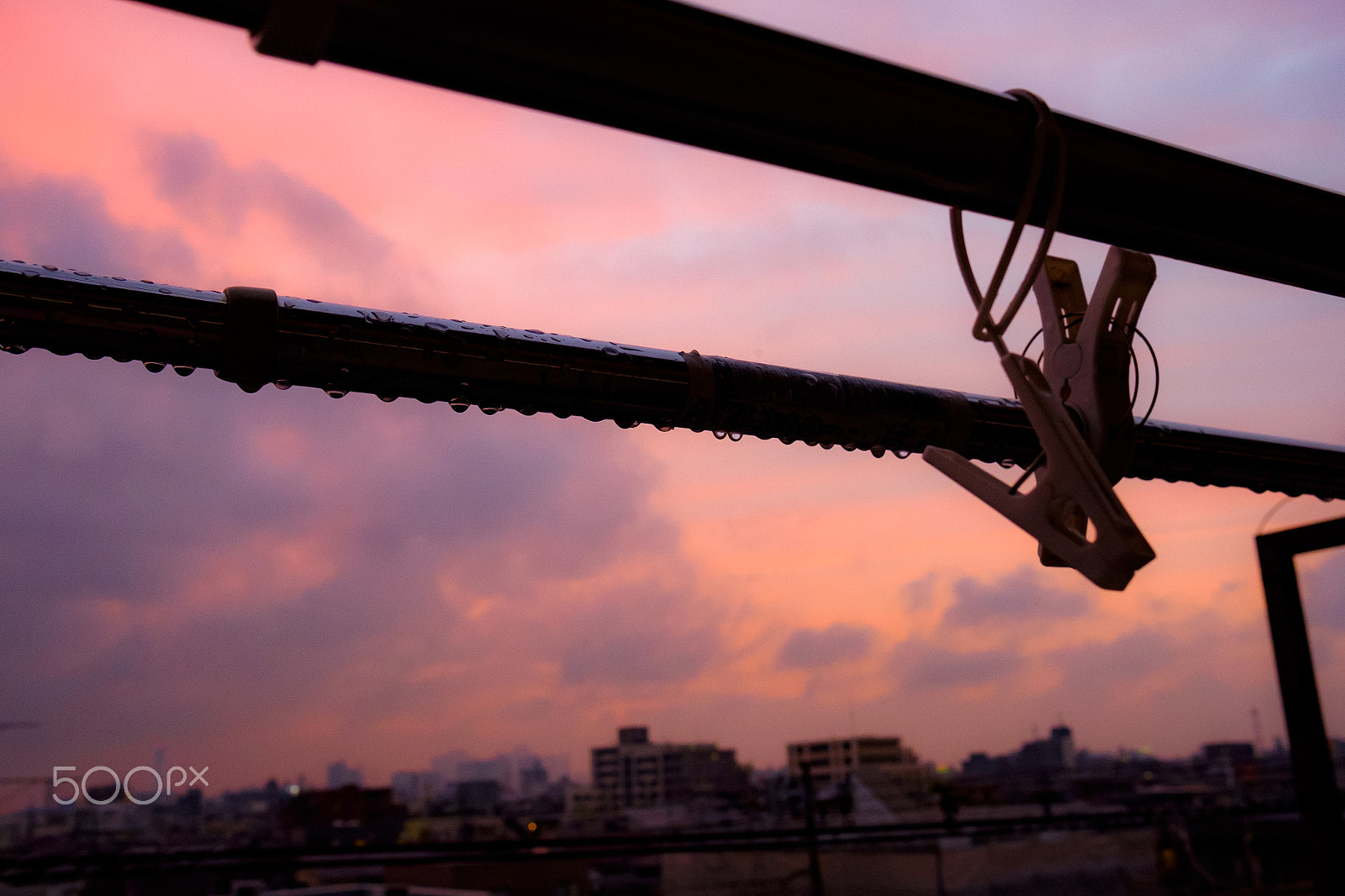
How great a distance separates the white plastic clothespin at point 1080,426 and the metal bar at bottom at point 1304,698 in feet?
3.94

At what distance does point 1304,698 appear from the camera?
5.48 ft

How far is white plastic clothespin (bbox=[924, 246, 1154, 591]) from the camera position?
54 centimetres

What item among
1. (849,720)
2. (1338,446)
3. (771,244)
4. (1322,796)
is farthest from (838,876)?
(849,720)

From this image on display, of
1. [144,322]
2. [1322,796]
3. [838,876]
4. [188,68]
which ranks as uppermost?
[188,68]

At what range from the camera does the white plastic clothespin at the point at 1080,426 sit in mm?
537

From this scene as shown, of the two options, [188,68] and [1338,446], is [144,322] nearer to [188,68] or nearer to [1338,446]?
[1338,446]

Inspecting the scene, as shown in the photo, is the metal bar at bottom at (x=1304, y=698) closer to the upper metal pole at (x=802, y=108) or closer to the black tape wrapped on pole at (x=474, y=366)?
the black tape wrapped on pole at (x=474, y=366)

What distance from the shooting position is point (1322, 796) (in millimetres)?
1640

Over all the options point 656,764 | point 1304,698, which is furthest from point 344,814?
point 656,764

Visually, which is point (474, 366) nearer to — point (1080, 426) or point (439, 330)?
point (439, 330)

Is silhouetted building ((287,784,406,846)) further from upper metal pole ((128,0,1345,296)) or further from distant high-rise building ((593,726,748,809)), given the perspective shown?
distant high-rise building ((593,726,748,809))

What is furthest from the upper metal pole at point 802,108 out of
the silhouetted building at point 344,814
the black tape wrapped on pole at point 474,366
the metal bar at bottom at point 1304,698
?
the silhouetted building at point 344,814

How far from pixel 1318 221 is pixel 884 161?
0.34 m

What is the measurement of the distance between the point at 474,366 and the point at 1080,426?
0.44m
